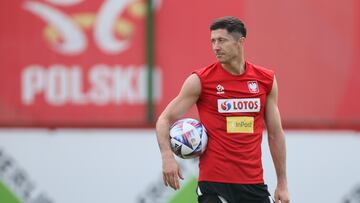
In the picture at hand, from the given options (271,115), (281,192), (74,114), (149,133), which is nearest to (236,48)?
(271,115)

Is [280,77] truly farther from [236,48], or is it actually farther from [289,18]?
[236,48]

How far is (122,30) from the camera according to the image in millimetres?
8117

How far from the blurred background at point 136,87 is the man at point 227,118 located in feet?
6.64

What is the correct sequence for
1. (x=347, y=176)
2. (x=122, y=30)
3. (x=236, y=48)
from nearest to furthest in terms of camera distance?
(x=236, y=48) → (x=347, y=176) → (x=122, y=30)

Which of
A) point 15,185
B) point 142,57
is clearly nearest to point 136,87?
point 142,57

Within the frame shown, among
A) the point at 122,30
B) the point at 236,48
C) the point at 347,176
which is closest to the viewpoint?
the point at 236,48

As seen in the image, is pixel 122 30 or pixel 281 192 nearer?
pixel 281 192

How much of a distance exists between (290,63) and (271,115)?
236 centimetres

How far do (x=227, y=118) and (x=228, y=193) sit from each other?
1.41 feet

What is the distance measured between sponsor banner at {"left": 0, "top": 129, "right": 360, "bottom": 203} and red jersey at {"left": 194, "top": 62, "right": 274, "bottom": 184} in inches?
78.9

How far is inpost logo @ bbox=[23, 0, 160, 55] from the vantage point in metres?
8.10

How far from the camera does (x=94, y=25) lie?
8.13 m

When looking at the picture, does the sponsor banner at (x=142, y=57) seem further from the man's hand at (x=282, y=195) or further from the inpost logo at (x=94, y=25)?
the man's hand at (x=282, y=195)

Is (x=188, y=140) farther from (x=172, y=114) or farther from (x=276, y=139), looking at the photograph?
(x=276, y=139)
